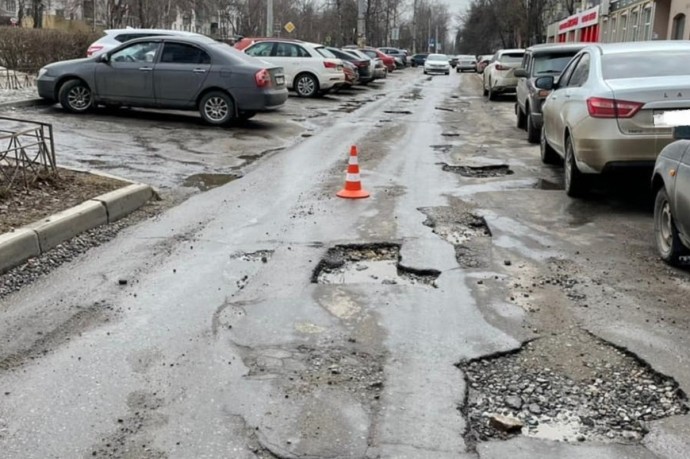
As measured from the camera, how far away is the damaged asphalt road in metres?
3.17

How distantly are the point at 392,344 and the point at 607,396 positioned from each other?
120 centimetres

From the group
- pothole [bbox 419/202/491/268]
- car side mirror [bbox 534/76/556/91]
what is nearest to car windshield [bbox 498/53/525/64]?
car side mirror [bbox 534/76/556/91]

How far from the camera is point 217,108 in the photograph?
14000 mm

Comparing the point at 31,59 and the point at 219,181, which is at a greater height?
the point at 31,59

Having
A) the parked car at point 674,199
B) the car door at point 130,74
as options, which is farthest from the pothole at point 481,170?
the car door at point 130,74

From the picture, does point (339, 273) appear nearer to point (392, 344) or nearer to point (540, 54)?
point (392, 344)

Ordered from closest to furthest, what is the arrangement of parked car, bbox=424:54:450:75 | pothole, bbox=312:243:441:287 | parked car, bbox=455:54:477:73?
pothole, bbox=312:243:441:287, parked car, bbox=424:54:450:75, parked car, bbox=455:54:477:73

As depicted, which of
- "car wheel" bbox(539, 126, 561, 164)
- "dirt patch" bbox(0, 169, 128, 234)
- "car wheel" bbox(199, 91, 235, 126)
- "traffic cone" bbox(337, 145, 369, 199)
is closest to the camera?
"dirt patch" bbox(0, 169, 128, 234)

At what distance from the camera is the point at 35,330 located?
4.31 metres

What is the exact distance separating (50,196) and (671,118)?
594cm

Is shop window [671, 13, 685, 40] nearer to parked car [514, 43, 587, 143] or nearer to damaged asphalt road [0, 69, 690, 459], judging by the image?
parked car [514, 43, 587, 143]

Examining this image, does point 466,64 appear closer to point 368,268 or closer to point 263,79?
point 263,79

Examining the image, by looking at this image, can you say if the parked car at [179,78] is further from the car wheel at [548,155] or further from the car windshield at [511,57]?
the car windshield at [511,57]

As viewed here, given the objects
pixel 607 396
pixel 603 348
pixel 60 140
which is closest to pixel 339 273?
pixel 603 348
